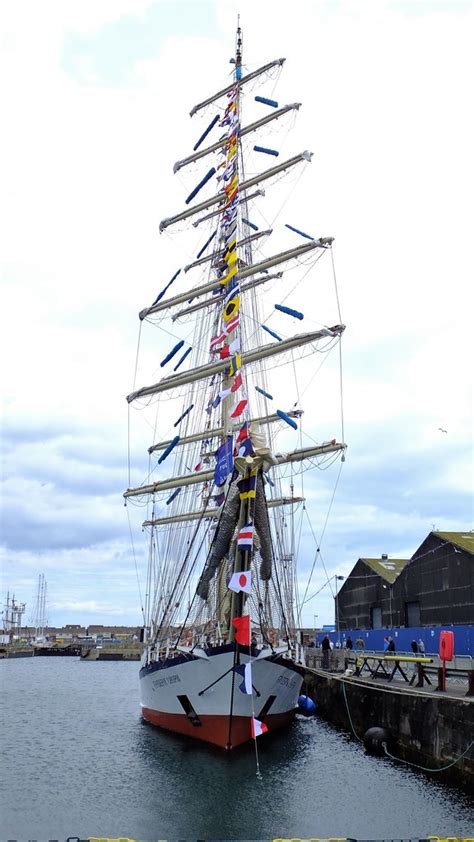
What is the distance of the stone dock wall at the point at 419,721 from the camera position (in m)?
17.4

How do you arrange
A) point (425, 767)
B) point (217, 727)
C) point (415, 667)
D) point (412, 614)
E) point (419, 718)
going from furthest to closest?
1. point (412, 614)
2. point (415, 667)
3. point (217, 727)
4. point (419, 718)
5. point (425, 767)

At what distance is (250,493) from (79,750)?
12148 millimetres

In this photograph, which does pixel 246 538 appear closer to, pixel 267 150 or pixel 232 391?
pixel 232 391

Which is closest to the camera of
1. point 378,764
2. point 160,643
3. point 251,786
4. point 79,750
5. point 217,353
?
point 251,786

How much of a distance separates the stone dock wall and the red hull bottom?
2.99 m

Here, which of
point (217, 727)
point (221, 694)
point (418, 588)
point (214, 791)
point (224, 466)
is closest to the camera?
point (214, 791)

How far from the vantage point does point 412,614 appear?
44969mm

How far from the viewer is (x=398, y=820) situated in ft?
53.4

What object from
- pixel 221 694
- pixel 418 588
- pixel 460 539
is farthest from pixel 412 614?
pixel 221 694

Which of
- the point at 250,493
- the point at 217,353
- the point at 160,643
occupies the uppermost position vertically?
the point at 217,353

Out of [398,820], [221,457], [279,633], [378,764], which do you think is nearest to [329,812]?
[398,820]

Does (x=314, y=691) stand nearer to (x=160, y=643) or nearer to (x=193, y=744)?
→ (x=160, y=643)

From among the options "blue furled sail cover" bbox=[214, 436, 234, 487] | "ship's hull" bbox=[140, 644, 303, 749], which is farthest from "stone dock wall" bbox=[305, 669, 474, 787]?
"blue furled sail cover" bbox=[214, 436, 234, 487]

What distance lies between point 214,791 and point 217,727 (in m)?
3.88
